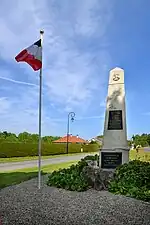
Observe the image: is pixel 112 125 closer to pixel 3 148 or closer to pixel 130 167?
pixel 130 167

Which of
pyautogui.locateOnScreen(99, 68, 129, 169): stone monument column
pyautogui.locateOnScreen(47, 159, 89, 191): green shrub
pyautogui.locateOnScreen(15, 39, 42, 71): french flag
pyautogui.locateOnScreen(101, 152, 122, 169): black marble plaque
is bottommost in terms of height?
pyautogui.locateOnScreen(47, 159, 89, 191): green shrub

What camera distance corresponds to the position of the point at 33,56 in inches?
348

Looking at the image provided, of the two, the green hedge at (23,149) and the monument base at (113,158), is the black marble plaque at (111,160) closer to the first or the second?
the monument base at (113,158)

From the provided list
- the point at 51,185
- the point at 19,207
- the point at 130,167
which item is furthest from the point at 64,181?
the point at 19,207

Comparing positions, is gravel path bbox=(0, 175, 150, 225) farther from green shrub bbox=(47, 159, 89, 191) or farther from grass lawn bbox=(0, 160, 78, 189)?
grass lawn bbox=(0, 160, 78, 189)

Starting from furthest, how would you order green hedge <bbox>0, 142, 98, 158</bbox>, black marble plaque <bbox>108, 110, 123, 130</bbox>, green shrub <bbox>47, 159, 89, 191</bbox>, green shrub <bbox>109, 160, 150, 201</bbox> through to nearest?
green hedge <bbox>0, 142, 98, 158</bbox> < black marble plaque <bbox>108, 110, 123, 130</bbox> < green shrub <bbox>47, 159, 89, 191</bbox> < green shrub <bbox>109, 160, 150, 201</bbox>

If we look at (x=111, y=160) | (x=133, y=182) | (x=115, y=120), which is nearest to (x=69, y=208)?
(x=133, y=182)

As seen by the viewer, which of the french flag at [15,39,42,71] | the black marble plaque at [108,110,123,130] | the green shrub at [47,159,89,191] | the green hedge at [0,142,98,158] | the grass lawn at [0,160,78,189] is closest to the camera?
the green shrub at [47,159,89,191]

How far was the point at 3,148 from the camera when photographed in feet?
103

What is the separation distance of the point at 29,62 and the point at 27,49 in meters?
0.37

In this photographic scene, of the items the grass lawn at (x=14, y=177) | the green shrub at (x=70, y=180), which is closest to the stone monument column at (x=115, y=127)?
the green shrub at (x=70, y=180)

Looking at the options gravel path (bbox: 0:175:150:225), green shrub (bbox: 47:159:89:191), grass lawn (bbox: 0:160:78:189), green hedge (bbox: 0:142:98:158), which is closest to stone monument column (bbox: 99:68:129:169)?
green shrub (bbox: 47:159:89:191)

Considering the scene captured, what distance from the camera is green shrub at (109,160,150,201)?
718 centimetres

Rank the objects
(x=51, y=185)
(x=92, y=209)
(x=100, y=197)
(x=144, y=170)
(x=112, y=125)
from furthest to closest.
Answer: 1. (x=112, y=125)
2. (x=51, y=185)
3. (x=144, y=170)
4. (x=100, y=197)
5. (x=92, y=209)
